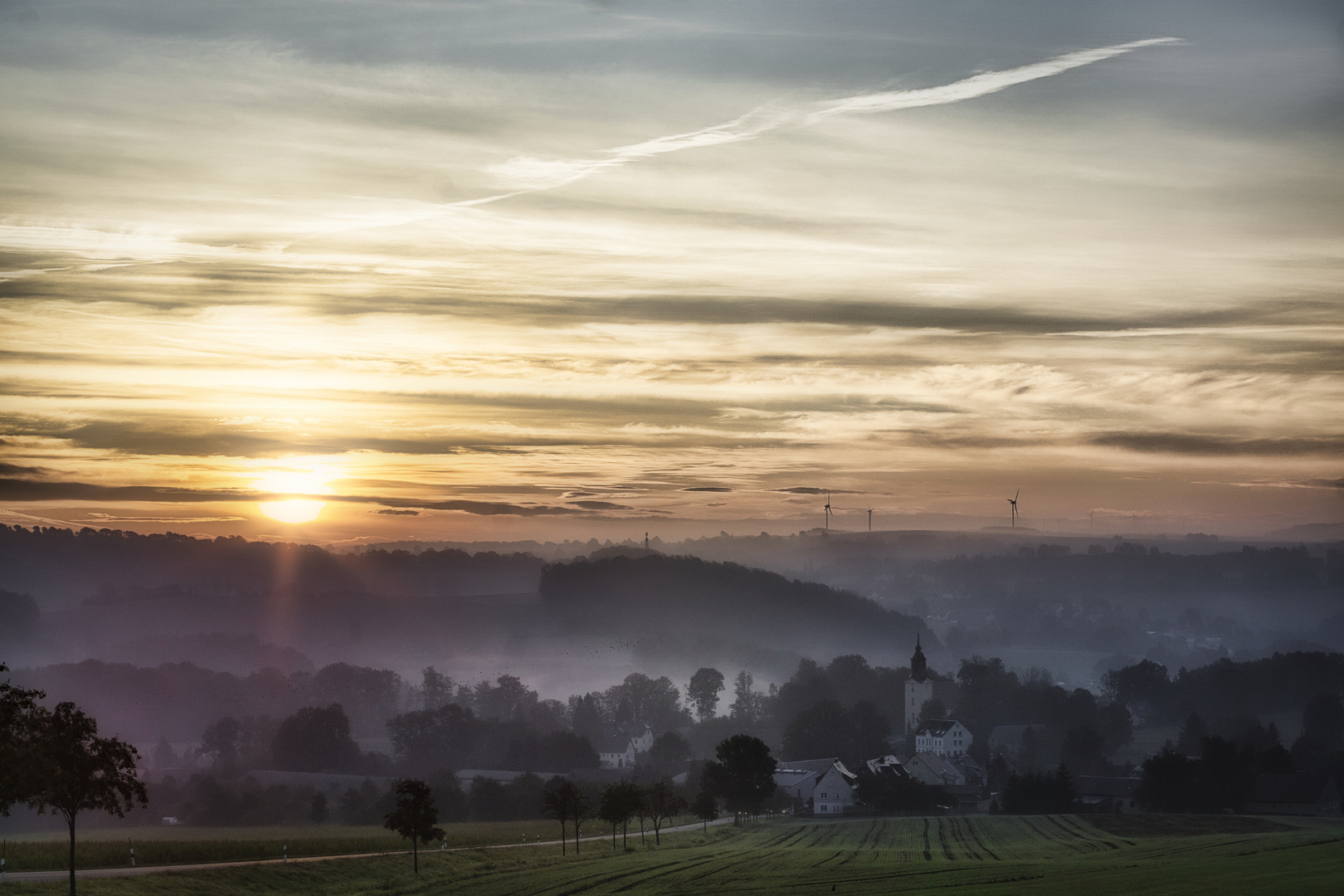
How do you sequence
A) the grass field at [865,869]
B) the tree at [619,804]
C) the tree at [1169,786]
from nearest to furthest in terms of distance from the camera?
the grass field at [865,869] → the tree at [619,804] → the tree at [1169,786]

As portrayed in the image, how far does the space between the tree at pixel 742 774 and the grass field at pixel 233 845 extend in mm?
21370

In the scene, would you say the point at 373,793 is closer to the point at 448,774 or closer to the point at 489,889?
the point at 448,774

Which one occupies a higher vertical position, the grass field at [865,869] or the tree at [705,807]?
the grass field at [865,869]

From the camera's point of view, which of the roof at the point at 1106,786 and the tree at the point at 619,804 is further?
the roof at the point at 1106,786

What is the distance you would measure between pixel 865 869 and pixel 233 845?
148 feet

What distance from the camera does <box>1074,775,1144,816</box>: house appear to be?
163000 millimetres

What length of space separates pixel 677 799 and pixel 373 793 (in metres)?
57.3

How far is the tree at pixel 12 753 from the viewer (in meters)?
54.4

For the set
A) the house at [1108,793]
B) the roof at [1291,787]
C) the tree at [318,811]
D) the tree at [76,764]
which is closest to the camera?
the tree at [76,764]

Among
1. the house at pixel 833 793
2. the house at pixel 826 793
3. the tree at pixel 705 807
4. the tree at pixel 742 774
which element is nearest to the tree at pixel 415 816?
the tree at pixel 705 807

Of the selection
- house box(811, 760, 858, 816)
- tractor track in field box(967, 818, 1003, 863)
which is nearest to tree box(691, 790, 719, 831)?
tractor track in field box(967, 818, 1003, 863)

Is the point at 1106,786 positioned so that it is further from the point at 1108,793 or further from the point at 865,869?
the point at 865,869

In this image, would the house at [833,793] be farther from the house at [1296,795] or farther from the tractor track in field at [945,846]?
the house at [1296,795]

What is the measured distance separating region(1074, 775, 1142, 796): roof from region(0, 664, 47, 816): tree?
155 m
